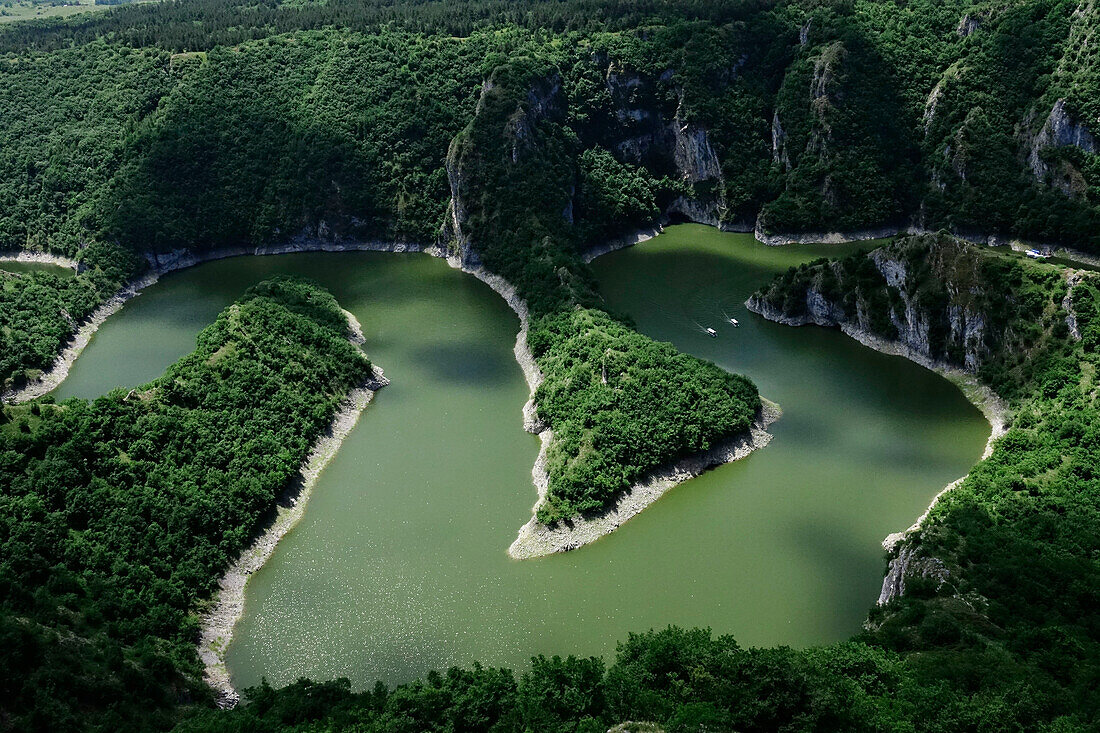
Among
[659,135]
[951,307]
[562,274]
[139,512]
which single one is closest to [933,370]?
[951,307]

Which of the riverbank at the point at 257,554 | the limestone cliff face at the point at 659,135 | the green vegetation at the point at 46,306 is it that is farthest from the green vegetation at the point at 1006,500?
the green vegetation at the point at 46,306

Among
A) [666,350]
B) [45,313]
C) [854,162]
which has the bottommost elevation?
[45,313]

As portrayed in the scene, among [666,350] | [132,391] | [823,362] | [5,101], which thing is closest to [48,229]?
[5,101]

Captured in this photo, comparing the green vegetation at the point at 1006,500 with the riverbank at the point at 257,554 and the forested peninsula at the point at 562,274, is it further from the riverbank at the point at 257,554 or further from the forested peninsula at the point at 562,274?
the riverbank at the point at 257,554

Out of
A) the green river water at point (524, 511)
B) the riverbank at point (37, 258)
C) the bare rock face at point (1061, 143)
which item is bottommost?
the riverbank at point (37, 258)

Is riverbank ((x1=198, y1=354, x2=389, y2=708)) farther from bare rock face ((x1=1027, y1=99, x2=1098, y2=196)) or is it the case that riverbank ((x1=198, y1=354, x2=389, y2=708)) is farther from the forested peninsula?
bare rock face ((x1=1027, y1=99, x2=1098, y2=196))

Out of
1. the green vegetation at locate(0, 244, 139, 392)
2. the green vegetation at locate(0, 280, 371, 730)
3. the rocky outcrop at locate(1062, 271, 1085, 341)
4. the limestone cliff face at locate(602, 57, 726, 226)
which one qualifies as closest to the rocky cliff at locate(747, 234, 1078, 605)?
the rocky outcrop at locate(1062, 271, 1085, 341)

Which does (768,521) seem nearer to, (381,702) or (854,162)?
(381,702)
